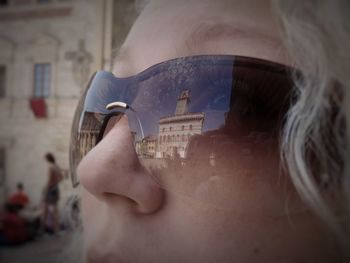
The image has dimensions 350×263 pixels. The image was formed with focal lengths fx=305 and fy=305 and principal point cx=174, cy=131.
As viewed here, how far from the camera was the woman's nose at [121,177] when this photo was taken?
0.50 m

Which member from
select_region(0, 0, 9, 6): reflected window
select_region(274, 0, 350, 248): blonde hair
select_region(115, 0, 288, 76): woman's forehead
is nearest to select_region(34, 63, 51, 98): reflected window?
select_region(0, 0, 9, 6): reflected window

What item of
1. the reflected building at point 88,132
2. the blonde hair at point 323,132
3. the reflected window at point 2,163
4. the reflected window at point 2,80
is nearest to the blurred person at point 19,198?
the reflected window at point 2,163

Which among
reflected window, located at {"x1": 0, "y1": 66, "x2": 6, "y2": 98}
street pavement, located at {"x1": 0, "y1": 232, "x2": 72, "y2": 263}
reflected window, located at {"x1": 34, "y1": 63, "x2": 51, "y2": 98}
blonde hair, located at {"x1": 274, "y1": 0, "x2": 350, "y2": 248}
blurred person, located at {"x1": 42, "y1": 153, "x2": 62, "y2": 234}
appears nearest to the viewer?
blonde hair, located at {"x1": 274, "y1": 0, "x2": 350, "y2": 248}

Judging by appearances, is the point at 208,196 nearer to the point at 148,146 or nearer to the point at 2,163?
the point at 148,146

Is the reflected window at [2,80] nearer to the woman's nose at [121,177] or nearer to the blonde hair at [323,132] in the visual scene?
the woman's nose at [121,177]

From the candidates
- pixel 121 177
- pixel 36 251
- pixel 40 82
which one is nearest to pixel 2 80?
pixel 40 82

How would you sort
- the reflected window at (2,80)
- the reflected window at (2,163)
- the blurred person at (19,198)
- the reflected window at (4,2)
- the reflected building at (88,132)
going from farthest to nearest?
the reflected window at (2,163)
the reflected window at (2,80)
the blurred person at (19,198)
the reflected window at (4,2)
the reflected building at (88,132)

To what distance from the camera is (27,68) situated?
3078mm

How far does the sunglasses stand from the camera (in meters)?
0.46

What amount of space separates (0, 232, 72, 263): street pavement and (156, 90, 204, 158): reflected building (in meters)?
1.79

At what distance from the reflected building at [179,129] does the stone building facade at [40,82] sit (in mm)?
2192

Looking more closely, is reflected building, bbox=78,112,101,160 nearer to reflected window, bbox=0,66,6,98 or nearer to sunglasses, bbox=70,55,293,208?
sunglasses, bbox=70,55,293,208

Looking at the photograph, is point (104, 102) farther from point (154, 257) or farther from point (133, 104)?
point (154, 257)

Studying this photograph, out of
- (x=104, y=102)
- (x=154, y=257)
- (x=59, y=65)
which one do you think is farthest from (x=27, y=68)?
(x=154, y=257)
